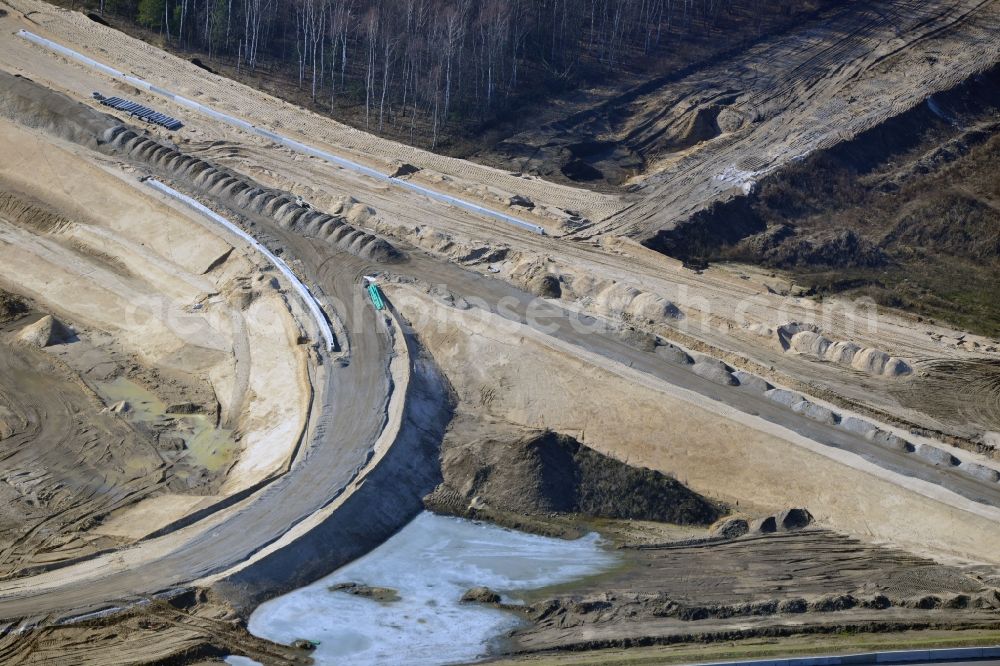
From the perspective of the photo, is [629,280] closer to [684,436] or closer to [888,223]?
[684,436]

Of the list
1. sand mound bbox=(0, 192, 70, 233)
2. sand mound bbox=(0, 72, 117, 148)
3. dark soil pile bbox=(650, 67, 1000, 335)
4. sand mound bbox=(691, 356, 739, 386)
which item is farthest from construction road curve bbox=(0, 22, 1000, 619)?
sand mound bbox=(0, 72, 117, 148)

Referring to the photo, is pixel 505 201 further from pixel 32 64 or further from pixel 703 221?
pixel 32 64

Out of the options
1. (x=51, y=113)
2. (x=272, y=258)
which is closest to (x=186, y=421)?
(x=272, y=258)

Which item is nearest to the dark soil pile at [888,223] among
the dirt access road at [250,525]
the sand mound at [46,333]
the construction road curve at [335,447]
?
the construction road curve at [335,447]

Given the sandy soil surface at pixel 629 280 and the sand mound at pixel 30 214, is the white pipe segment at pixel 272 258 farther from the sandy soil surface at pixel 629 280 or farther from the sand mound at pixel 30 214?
the sand mound at pixel 30 214

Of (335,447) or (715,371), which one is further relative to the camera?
(715,371)

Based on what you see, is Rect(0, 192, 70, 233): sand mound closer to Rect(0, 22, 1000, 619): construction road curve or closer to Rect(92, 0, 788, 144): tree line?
Rect(0, 22, 1000, 619): construction road curve
